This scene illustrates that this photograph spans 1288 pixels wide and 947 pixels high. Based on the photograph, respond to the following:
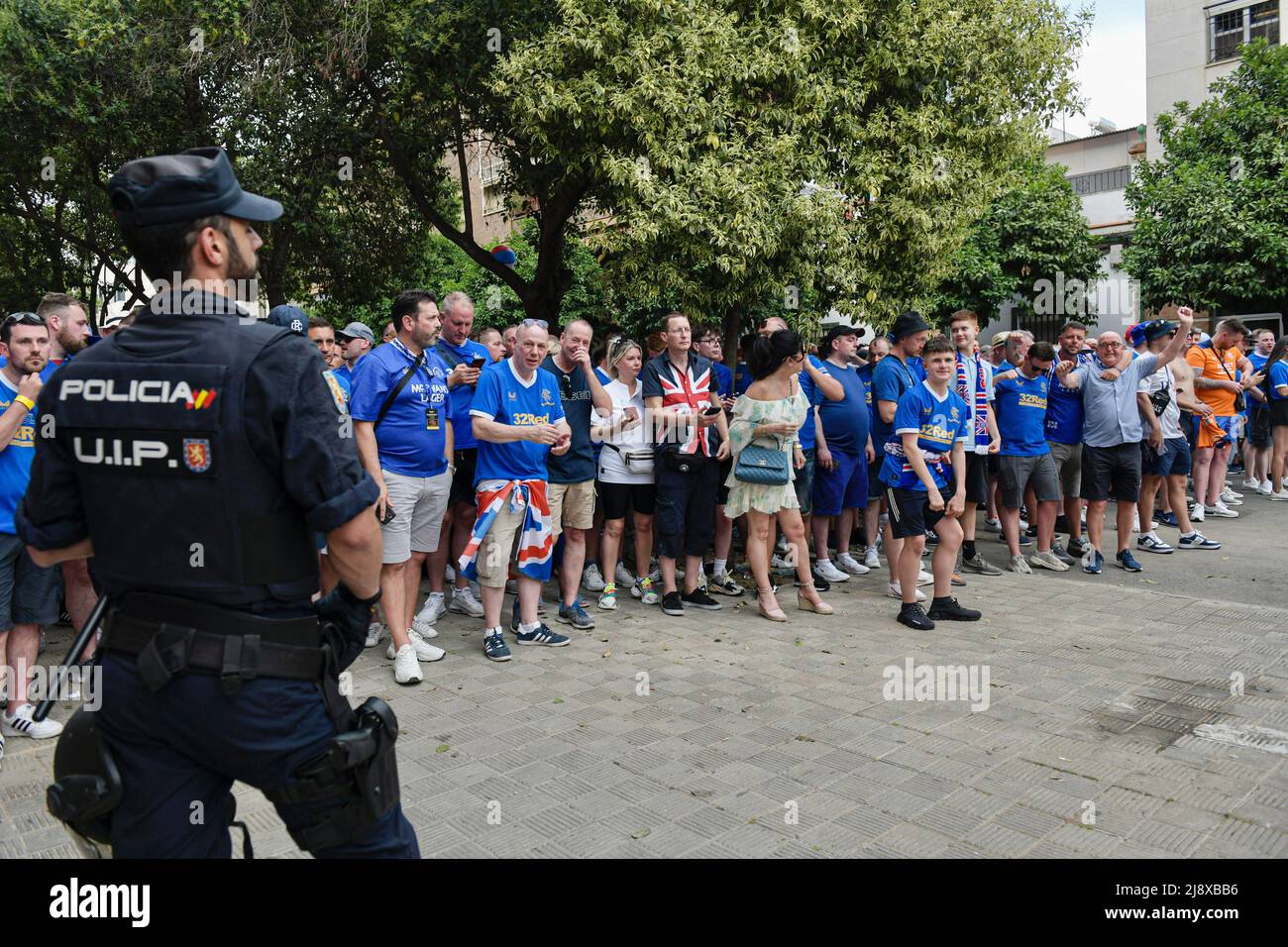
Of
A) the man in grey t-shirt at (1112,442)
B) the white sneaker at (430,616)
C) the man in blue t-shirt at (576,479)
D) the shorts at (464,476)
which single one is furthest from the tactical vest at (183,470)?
the man in grey t-shirt at (1112,442)

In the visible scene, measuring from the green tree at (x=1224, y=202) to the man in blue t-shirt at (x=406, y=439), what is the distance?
778 inches

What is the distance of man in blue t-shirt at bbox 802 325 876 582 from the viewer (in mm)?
8297

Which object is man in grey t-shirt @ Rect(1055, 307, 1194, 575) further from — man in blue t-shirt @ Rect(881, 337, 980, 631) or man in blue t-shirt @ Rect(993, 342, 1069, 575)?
man in blue t-shirt @ Rect(881, 337, 980, 631)

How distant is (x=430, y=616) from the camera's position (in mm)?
6805

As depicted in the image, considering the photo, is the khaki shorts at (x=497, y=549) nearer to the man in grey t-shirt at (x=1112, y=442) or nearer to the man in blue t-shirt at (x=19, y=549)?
the man in blue t-shirt at (x=19, y=549)

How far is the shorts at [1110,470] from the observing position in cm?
855

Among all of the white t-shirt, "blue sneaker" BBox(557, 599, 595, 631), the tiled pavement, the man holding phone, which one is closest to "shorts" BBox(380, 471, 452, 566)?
the man holding phone

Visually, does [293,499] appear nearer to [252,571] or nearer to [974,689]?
[252,571]

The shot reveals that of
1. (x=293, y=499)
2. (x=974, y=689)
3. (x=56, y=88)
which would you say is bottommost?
(x=974, y=689)

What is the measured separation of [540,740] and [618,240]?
20.6 feet

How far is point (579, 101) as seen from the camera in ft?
30.7

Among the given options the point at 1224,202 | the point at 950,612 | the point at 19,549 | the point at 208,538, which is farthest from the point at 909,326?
the point at 1224,202

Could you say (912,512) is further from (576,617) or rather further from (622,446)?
(576,617)
